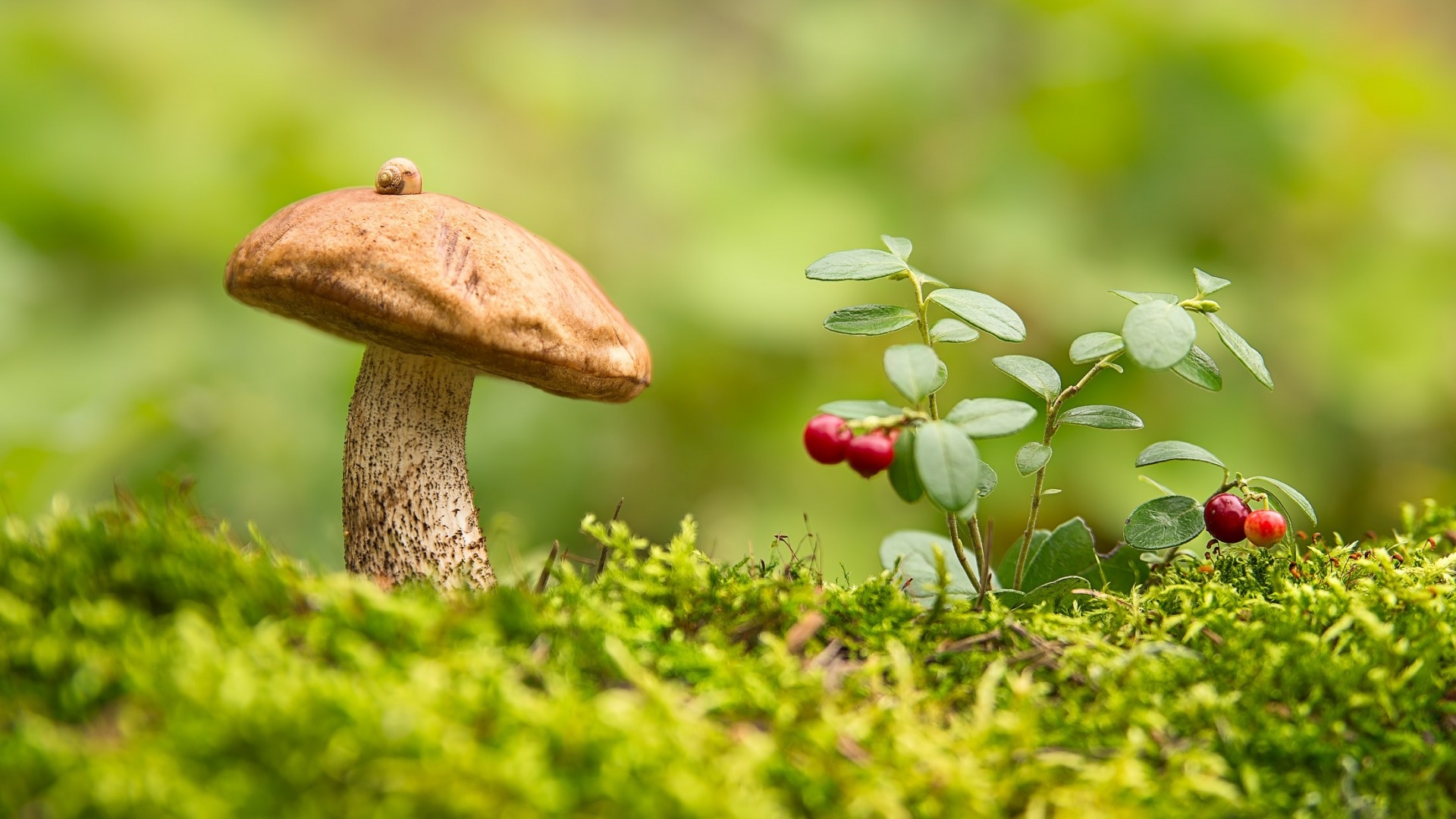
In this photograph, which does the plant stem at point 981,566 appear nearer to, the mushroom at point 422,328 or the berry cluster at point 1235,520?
the berry cluster at point 1235,520

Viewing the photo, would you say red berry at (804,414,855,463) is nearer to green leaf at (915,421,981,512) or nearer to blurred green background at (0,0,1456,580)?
green leaf at (915,421,981,512)

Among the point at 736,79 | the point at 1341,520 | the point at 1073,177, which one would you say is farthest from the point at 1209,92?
the point at 736,79

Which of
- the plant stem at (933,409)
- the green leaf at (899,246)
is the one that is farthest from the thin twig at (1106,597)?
the green leaf at (899,246)

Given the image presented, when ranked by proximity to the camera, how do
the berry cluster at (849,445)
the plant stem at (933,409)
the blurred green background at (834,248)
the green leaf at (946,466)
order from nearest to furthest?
the green leaf at (946,466)
the berry cluster at (849,445)
the plant stem at (933,409)
the blurred green background at (834,248)

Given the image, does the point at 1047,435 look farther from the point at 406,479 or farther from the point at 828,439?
the point at 406,479

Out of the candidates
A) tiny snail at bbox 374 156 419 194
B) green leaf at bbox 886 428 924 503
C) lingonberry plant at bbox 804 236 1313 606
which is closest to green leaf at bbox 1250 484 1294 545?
lingonberry plant at bbox 804 236 1313 606

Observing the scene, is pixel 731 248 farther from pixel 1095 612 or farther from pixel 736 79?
pixel 1095 612
